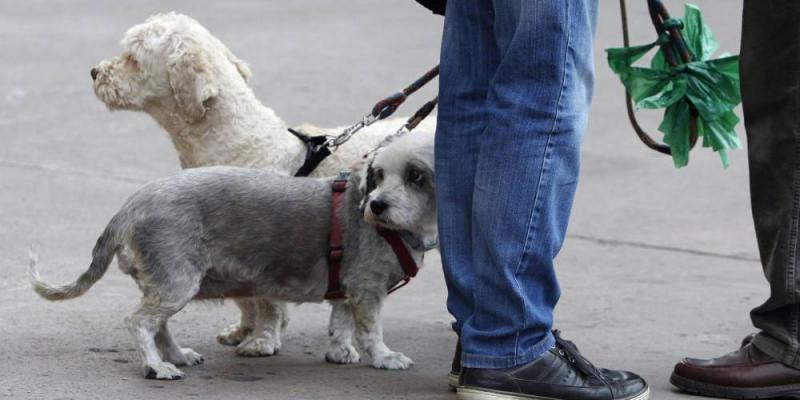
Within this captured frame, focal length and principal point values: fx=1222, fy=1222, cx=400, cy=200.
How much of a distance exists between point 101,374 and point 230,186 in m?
0.78

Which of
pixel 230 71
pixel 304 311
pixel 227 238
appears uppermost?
pixel 230 71

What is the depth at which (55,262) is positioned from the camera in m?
5.96

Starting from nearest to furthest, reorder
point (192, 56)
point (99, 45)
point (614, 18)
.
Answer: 1. point (192, 56)
2. point (99, 45)
3. point (614, 18)

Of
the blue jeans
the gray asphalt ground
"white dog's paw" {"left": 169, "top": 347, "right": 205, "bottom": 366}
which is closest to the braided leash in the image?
the blue jeans

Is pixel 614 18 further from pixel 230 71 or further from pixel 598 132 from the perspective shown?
pixel 230 71

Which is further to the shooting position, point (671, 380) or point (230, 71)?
point (230, 71)

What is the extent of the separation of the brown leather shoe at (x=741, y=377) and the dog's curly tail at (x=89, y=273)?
203 centimetres

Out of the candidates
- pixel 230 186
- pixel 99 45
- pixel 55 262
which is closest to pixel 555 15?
pixel 230 186

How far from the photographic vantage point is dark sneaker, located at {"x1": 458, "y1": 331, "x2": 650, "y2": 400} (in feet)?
12.1

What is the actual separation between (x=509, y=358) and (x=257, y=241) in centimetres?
111

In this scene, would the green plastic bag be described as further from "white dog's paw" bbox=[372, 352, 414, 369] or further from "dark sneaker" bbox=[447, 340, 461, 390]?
"white dog's paw" bbox=[372, 352, 414, 369]

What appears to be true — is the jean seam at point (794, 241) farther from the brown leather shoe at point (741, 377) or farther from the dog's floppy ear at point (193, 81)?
the dog's floppy ear at point (193, 81)

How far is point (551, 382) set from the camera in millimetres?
3691

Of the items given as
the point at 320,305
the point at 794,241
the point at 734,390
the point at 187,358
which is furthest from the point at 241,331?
the point at 794,241
